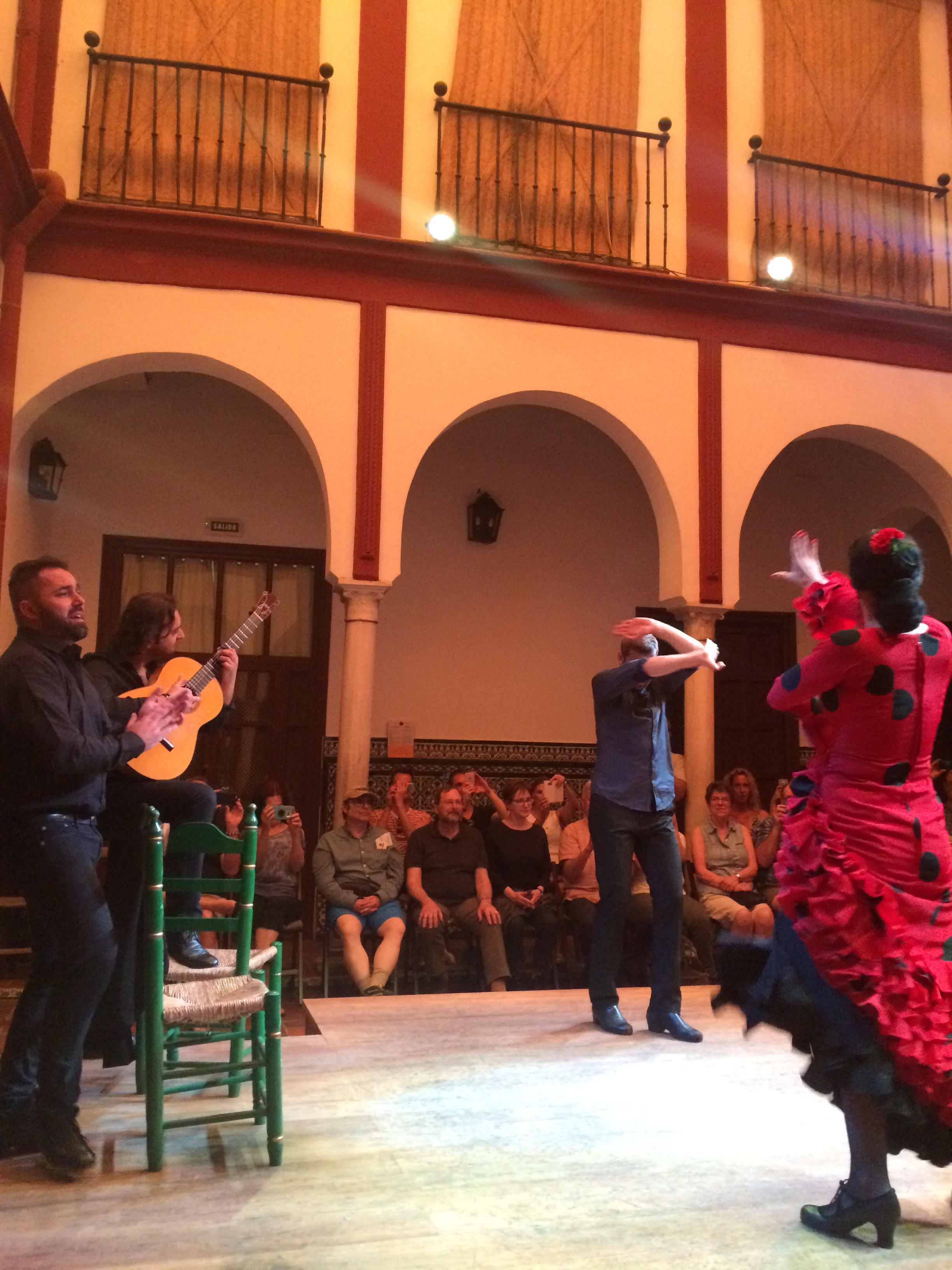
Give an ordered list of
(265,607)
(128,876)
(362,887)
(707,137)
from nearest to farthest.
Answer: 1. (128,876)
2. (265,607)
3. (362,887)
4. (707,137)

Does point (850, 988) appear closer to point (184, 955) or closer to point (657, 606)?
point (184, 955)

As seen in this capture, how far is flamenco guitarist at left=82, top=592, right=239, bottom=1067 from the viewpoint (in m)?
3.32

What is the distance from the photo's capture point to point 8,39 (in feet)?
20.0

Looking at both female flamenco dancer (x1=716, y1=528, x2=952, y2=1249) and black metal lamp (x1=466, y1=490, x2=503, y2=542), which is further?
black metal lamp (x1=466, y1=490, x2=503, y2=542)

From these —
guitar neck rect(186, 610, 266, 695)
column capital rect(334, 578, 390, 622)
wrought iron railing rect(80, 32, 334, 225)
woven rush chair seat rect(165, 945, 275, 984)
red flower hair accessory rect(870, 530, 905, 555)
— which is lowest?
woven rush chair seat rect(165, 945, 275, 984)

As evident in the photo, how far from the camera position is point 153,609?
11.2 feet

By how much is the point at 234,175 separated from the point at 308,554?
8.95 feet

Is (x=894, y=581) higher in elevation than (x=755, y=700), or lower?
lower

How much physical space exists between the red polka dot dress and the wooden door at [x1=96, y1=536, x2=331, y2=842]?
575cm

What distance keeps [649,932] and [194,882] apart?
3115 millimetres

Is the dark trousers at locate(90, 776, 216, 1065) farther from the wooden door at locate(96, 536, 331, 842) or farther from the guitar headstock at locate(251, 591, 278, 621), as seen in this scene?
the wooden door at locate(96, 536, 331, 842)

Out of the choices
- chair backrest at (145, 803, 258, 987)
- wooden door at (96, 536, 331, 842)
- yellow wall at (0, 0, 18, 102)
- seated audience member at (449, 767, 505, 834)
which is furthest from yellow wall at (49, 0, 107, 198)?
chair backrest at (145, 803, 258, 987)

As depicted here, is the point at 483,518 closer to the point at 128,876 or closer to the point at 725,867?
the point at 725,867

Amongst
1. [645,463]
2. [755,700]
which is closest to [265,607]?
[645,463]
